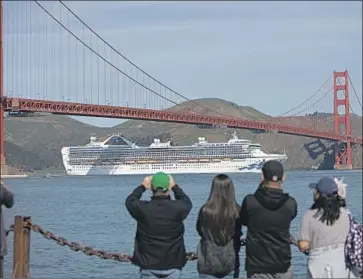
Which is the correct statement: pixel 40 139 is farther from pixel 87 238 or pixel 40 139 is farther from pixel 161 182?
pixel 161 182

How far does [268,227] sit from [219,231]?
0.25 m

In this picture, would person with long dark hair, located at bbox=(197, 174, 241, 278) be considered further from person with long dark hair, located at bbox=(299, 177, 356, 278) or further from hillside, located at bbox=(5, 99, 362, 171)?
hillside, located at bbox=(5, 99, 362, 171)

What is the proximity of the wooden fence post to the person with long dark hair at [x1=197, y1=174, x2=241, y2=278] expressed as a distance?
1.36 m

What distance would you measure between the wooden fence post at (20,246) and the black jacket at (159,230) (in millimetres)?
1098

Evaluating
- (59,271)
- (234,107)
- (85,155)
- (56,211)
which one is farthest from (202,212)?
Result: (234,107)

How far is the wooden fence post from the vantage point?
5461 mm

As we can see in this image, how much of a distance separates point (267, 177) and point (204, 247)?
502 mm

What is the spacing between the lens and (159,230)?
179 inches

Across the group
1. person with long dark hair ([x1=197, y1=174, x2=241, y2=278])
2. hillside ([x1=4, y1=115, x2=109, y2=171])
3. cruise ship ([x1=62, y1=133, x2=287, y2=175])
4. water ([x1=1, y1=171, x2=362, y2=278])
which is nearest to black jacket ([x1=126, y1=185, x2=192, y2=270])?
person with long dark hair ([x1=197, y1=174, x2=241, y2=278])

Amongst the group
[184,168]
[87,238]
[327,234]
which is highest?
[184,168]

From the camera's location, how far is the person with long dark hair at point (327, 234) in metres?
4.27

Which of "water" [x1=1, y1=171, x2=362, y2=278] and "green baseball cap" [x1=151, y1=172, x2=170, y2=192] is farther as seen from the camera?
"water" [x1=1, y1=171, x2=362, y2=278]

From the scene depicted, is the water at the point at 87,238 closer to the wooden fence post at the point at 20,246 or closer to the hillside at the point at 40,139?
the wooden fence post at the point at 20,246

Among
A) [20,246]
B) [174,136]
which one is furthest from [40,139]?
[20,246]
